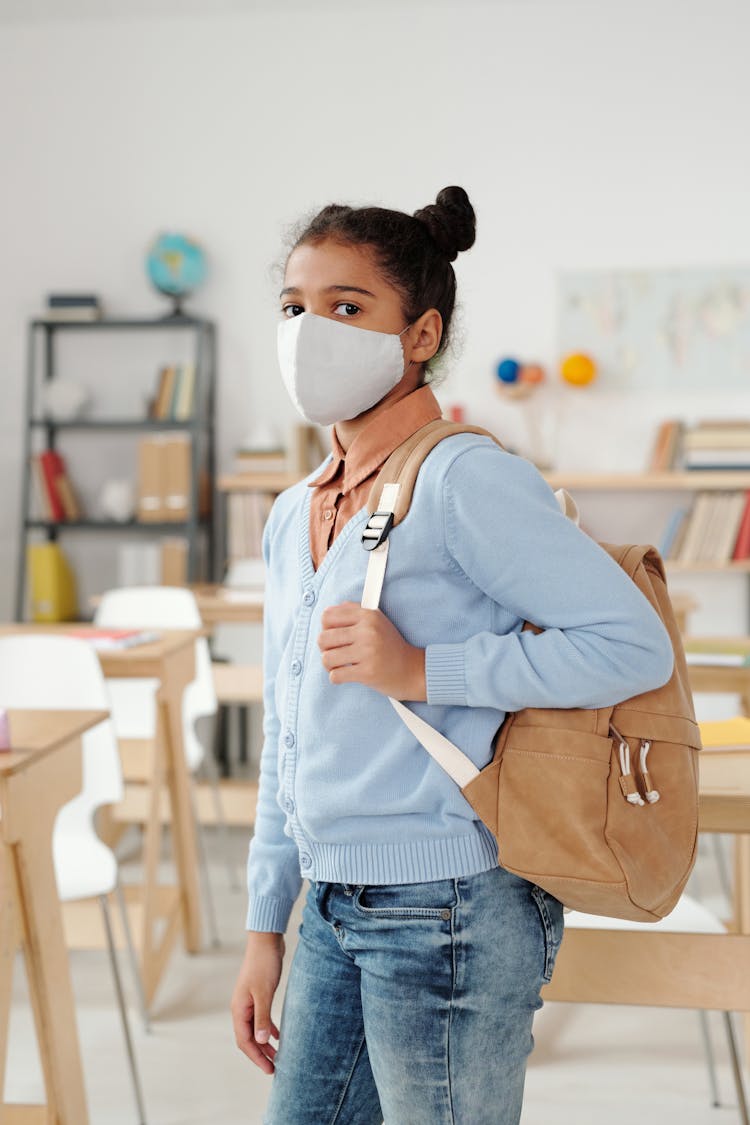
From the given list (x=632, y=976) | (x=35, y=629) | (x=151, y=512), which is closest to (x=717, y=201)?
(x=151, y=512)

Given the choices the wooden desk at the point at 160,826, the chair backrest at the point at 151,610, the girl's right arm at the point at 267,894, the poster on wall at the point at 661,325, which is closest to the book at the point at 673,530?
the poster on wall at the point at 661,325

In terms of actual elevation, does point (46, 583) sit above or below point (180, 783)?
above

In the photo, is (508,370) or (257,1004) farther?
(508,370)

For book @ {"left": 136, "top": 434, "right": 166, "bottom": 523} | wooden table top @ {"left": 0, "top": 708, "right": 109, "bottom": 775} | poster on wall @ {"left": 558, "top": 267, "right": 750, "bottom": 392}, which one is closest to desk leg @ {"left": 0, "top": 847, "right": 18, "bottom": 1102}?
wooden table top @ {"left": 0, "top": 708, "right": 109, "bottom": 775}

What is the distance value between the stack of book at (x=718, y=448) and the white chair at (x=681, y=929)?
123 inches

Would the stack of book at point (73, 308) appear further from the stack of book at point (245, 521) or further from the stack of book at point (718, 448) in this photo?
the stack of book at point (718, 448)

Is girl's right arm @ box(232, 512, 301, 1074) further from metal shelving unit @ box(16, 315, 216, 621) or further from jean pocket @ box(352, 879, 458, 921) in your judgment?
metal shelving unit @ box(16, 315, 216, 621)

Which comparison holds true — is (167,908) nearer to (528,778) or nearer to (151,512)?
(528,778)

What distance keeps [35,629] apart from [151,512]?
1891 mm

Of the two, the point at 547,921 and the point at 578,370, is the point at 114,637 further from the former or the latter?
the point at 578,370

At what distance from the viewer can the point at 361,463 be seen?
1.10 metres

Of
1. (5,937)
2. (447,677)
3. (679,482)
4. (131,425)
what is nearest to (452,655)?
(447,677)

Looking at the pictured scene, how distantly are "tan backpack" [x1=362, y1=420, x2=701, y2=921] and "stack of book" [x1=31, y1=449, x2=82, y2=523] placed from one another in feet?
14.9

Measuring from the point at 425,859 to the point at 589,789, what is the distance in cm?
15
